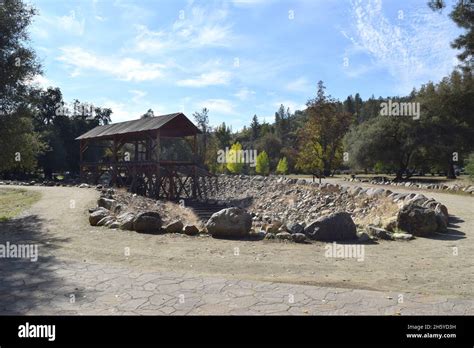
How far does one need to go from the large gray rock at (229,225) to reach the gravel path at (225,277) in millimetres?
451

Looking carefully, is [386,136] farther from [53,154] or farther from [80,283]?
[53,154]

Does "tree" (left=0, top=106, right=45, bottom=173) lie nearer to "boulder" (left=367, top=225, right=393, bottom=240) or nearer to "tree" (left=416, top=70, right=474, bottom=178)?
"boulder" (left=367, top=225, right=393, bottom=240)

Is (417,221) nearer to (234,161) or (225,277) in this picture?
(225,277)

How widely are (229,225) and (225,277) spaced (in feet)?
13.0

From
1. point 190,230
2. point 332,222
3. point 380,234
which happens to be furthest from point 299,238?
A: point 190,230

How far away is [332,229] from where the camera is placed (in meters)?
10.4

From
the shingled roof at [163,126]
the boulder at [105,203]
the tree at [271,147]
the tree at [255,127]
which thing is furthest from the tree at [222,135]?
the boulder at [105,203]

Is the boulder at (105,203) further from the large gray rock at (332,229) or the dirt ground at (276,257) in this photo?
the large gray rock at (332,229)

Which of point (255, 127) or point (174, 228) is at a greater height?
point (255, 127)

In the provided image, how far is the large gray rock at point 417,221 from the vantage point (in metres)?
11.2

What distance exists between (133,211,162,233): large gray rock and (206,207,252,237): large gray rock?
63.0 inches

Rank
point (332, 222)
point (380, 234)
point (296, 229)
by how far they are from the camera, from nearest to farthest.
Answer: point (332, 222), point (380, 234), point (296, 229)

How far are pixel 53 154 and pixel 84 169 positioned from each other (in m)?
9.83
